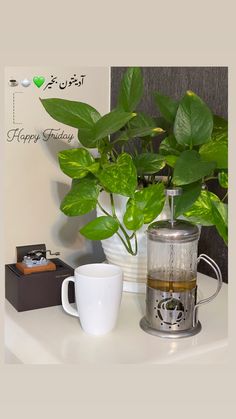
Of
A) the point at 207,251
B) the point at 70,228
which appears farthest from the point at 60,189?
the point at 207,251

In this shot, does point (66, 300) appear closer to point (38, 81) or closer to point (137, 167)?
point (137, 167)

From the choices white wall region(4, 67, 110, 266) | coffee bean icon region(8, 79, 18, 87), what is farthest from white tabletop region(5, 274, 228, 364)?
coffee bean icon region(8, 79, 18, 87)

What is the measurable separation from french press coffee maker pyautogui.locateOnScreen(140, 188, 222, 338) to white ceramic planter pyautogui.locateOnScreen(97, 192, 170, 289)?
101mm

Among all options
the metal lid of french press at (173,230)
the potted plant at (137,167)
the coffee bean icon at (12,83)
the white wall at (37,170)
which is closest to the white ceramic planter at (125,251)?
the potted plant at (137,167)

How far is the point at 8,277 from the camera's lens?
3.40 feet

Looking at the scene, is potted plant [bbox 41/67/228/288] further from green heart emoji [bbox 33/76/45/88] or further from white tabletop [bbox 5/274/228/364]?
green heart emoji [bbox 33/76/45/88]

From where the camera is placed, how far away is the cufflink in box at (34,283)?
989mm

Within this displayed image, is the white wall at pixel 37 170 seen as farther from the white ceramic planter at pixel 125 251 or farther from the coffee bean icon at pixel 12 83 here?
the white ceramic planter at pixel 125 251

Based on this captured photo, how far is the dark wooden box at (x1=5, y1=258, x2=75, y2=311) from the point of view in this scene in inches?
38.9

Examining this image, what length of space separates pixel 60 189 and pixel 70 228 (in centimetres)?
11

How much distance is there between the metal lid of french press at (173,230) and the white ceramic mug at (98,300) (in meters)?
0.09

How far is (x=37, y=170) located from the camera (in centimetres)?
128

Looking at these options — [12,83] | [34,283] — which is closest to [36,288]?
[34,283]

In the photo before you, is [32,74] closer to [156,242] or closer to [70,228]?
[70,228]
